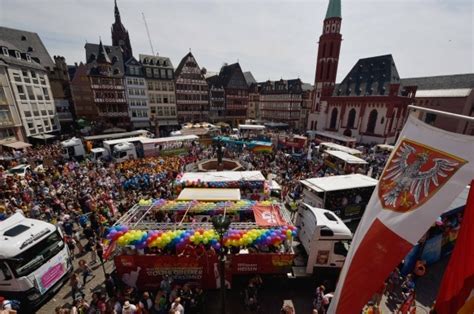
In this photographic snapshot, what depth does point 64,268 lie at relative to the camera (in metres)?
8.94

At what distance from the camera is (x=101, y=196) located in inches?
597

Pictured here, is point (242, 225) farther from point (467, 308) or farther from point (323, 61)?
point (323, 61)

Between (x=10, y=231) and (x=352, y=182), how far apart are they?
18017mm

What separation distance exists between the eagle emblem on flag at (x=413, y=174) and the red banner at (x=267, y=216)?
5.79 m

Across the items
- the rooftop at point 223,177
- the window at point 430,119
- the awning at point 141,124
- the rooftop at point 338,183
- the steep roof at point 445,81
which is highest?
the steep roof at point 445,81

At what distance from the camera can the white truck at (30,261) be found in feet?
23.9

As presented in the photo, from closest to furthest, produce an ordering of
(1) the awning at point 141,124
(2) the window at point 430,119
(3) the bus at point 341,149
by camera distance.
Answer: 1. (2) the window at point 430,119
2. (3) the bus at point 341,149
3. (1) the awning at point 141,124

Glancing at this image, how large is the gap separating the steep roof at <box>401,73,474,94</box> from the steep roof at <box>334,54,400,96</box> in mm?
15699

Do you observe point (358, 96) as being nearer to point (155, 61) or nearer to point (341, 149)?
point (341, 149)

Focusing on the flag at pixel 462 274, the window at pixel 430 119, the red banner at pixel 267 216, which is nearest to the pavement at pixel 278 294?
the red banner at pixel 267 216

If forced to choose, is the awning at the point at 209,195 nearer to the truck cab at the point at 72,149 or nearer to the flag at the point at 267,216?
the flag at the point at 267,216

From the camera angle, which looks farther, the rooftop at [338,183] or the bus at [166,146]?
the bus at [166,146]

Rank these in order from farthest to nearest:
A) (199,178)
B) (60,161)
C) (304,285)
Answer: (60,161), (199,178), (304,285)

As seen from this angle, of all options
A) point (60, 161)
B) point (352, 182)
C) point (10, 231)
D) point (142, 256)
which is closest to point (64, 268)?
point (10, 231)
